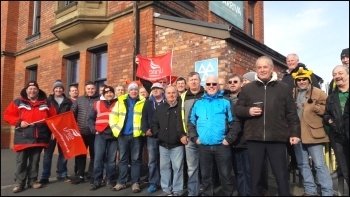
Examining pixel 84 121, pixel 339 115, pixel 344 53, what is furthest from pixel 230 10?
pixel 339 115

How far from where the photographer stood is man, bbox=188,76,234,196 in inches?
171

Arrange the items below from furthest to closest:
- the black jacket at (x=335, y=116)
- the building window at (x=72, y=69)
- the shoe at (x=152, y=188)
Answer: the building window at (x=72, y=69), the shoe at (x=152, y=188), the black jacket at (x=335, y=116)

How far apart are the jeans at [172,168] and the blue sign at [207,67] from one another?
2541mm

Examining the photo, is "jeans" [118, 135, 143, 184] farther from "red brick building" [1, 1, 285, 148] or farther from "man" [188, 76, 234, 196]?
"red brick building" [1, 1, 285, 148]

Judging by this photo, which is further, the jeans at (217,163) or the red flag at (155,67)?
the red flag at (155,67)

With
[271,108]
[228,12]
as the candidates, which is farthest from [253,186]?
[228,12]

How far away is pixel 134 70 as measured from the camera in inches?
330

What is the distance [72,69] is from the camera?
1101cm

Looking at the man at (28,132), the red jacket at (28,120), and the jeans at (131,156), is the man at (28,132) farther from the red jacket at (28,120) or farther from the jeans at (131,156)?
the jeans at (131,156)

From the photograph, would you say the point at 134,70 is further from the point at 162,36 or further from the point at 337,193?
the point at 337,193

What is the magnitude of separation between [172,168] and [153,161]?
40cm

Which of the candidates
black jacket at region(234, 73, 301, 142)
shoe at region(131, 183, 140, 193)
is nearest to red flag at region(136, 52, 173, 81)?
shoe at region(131, 183, 140, 193)

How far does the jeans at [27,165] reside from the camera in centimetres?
537

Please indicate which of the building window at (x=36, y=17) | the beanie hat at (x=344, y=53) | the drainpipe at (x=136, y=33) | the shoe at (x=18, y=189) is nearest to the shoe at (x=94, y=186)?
the shoe at (x=18, y=189)
